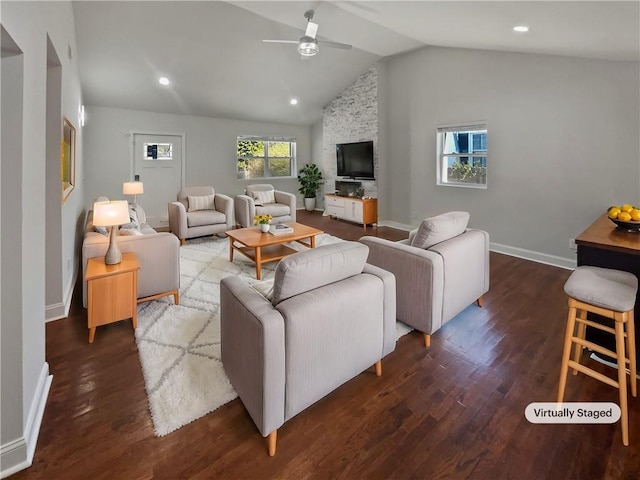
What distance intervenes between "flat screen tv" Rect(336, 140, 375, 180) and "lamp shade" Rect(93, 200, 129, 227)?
5.23 m

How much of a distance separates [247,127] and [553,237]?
22.0 feet

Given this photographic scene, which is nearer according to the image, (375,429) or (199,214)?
(375,429)

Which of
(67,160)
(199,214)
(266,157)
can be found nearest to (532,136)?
(199,214)

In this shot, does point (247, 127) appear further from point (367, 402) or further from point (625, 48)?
point (367, 402)

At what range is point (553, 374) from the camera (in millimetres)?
2230

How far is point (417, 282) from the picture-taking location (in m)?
2.55

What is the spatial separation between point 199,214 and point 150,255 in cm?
262

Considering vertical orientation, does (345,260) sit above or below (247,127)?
below

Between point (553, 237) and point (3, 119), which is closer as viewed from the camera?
point (3, 119)

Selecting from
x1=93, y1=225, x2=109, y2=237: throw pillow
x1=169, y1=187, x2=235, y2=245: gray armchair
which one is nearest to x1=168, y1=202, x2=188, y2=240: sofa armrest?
x1=169, y1=187, x2=235, y2=245: gray armchair

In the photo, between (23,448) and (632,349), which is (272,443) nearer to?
(23,448)

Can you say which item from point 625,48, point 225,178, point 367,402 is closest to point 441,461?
point 367,402

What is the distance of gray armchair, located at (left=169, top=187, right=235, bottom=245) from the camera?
5379 millimetres

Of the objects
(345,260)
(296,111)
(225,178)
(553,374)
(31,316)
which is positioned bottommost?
(553,374)
